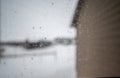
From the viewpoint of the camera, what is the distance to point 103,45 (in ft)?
11.2

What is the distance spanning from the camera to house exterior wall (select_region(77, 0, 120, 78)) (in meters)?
2.94

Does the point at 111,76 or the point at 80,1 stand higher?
the point at 80,1

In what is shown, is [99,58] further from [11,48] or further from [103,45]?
[11,48]

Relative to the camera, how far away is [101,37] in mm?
3553

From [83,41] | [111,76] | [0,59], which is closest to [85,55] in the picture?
[83,41]

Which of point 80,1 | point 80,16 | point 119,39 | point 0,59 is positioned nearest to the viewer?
point 119,39

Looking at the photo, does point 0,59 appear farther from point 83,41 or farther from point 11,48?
point 83,41

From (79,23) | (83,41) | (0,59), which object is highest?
(79,23)

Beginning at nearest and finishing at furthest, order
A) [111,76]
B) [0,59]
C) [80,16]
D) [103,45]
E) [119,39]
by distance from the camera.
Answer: [119,39] < [111,76] < [103,45] < [80,16] < [0,59]

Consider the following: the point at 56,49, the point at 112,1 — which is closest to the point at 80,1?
the point at 112,1

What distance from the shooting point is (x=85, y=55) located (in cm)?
477

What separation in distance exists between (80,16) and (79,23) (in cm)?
21

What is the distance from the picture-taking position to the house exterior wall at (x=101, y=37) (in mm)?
2936

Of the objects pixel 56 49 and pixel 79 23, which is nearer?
pixel 79 23
